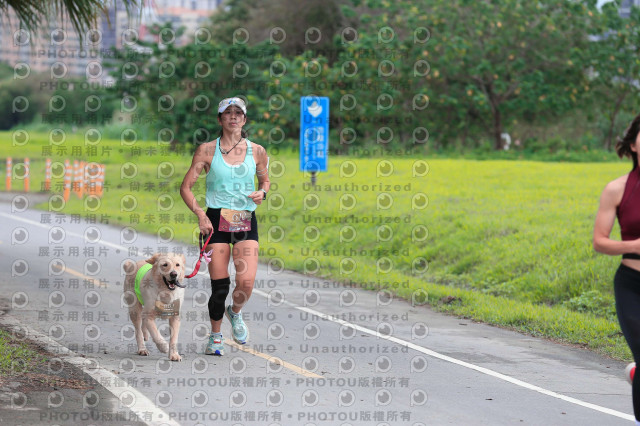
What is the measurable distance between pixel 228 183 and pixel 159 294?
1156mm

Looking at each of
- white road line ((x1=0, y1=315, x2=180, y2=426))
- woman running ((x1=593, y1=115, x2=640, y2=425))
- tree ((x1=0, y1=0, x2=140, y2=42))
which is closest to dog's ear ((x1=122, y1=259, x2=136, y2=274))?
white road line ((x1=0, y1=315, x2=180, y2=426))

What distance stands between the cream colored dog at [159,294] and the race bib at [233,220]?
0.52m

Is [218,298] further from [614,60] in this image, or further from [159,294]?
[614,60]

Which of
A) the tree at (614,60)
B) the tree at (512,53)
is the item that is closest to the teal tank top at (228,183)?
the tree at (512,53)

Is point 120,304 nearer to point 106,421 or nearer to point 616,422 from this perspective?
point 106,421

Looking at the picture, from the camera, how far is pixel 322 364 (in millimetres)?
8930

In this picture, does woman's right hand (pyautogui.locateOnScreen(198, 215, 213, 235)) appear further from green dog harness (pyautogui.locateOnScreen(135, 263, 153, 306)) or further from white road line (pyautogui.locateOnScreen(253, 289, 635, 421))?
white road line (pyautogui.locateOnScreen(253, 289, 635, 421))

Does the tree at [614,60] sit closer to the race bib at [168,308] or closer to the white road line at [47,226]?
the white road line at [47,226]

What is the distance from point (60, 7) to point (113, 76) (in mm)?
28954

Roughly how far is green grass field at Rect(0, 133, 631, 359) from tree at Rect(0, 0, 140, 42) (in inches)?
213

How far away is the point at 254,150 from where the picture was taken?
29.4 feet

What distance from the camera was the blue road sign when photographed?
23.5 meters

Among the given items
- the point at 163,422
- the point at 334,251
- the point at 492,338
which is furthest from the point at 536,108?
the point at 163,422

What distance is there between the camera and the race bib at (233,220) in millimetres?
8789
